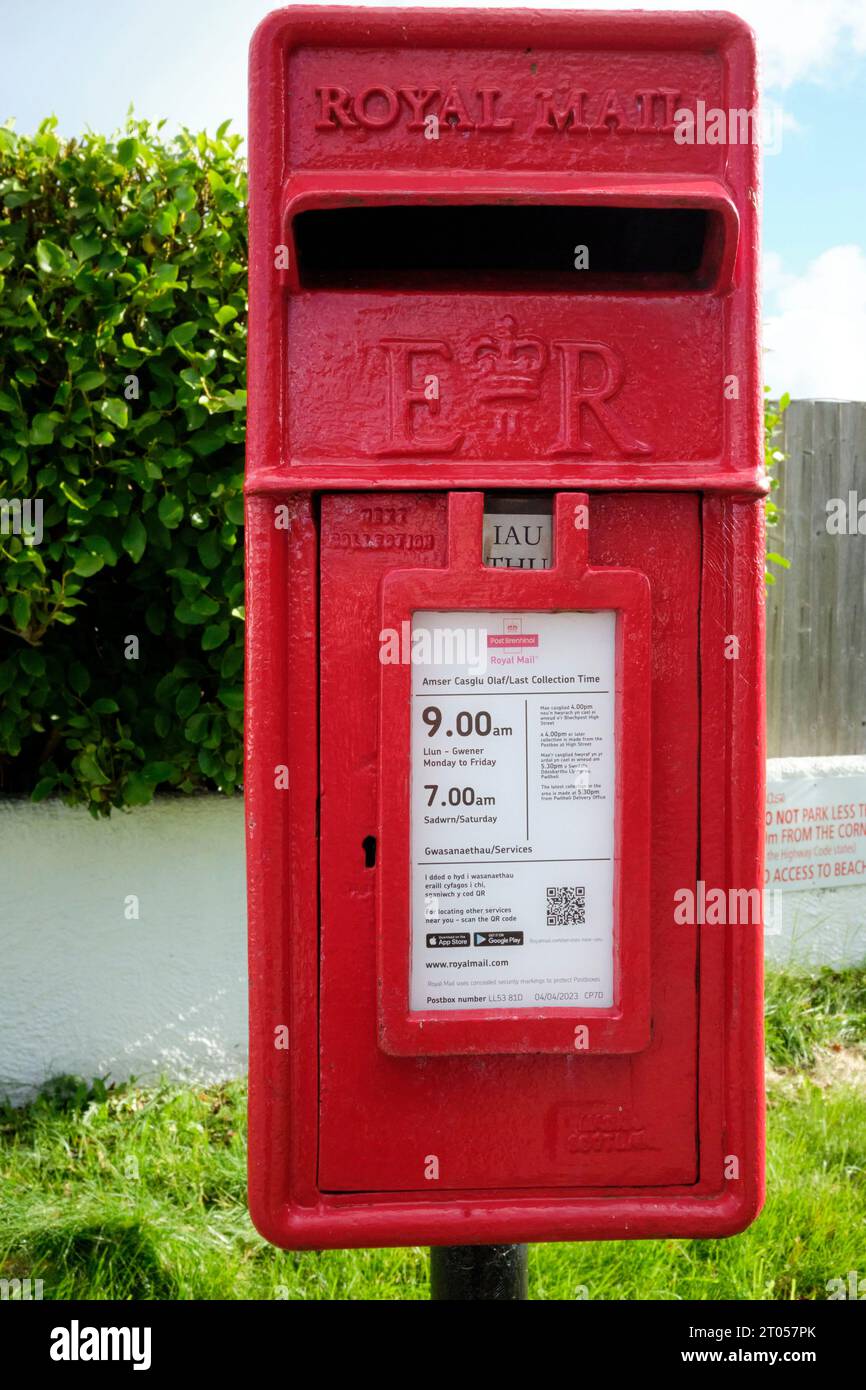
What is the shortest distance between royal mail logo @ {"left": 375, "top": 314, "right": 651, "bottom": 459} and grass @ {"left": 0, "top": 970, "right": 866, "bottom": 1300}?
1887 millimetres

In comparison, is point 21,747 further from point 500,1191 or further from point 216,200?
point 500,1191

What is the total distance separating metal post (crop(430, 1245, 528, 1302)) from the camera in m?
1.69

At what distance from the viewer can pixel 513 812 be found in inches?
58.8

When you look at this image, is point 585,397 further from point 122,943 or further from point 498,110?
point 122,943

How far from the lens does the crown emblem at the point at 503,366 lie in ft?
4.77

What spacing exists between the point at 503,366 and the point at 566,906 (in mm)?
807

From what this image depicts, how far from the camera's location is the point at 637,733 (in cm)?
147

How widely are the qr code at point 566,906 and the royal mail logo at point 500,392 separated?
649mm

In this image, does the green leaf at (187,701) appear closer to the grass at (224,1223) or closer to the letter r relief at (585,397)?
the grass at (224,1223)

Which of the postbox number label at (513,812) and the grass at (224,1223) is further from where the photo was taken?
the grass at (224,1223)

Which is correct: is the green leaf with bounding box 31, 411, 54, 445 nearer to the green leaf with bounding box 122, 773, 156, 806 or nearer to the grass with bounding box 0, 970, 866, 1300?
the green leaf with bounding box 122, 773, 156, 806

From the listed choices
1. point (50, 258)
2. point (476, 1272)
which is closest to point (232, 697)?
point (50, 258)

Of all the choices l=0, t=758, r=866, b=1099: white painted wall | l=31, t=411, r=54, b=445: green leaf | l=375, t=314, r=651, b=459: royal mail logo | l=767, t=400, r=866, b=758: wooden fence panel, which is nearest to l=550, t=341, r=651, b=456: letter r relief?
l=375, t=314, r=651, b=459: royal mail logo

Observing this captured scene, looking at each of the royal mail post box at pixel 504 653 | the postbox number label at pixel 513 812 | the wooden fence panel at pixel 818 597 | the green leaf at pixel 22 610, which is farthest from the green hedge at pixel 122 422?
the wooden fence panel at pixel 818 597
